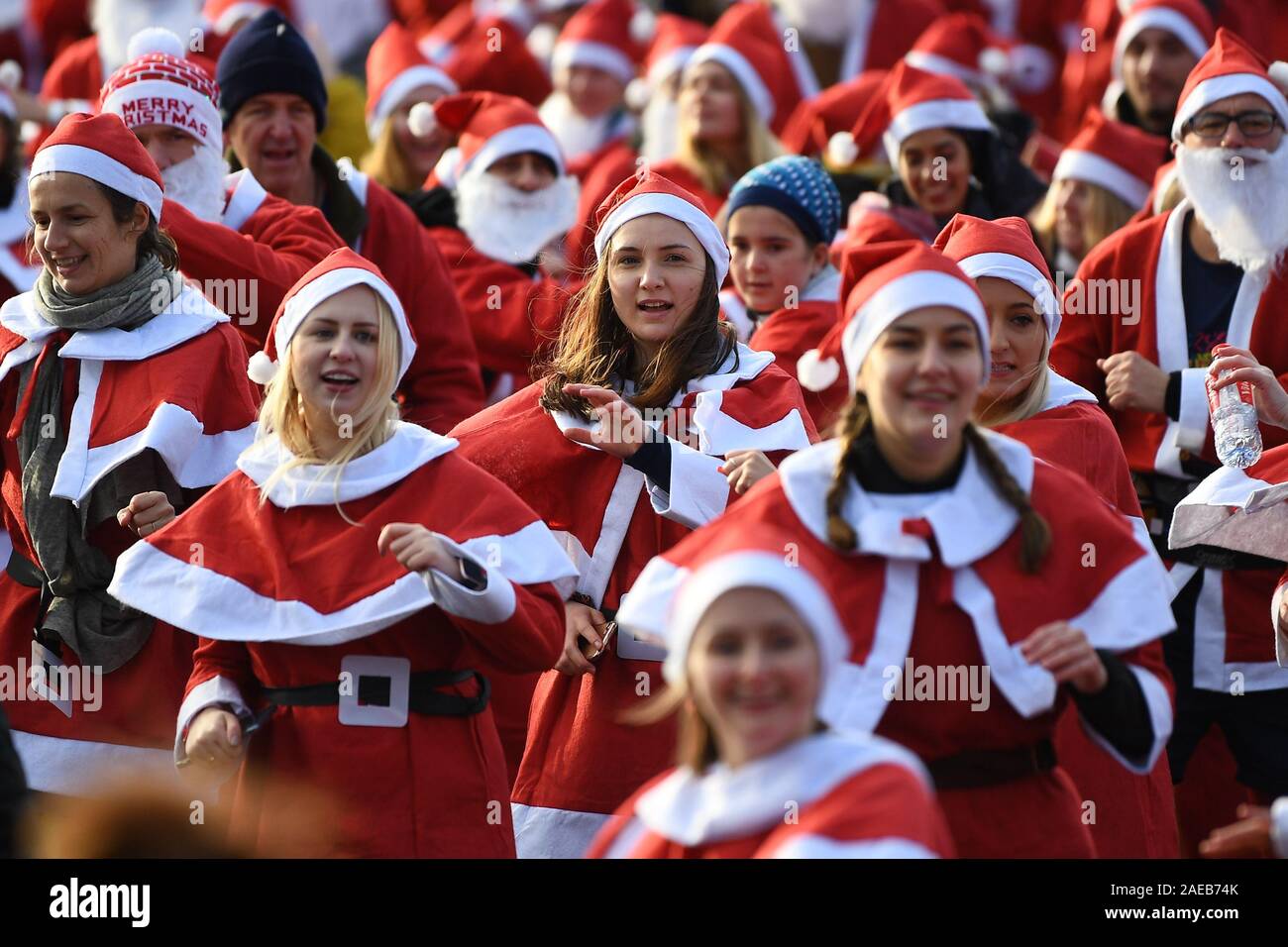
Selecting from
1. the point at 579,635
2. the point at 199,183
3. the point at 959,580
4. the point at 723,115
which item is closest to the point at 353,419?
the point at 579,635

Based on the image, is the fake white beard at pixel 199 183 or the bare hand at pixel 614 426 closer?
the bare hand at pixel 614 426

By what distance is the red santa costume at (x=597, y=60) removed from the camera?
12523 mm

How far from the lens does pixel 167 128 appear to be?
7.21 metres

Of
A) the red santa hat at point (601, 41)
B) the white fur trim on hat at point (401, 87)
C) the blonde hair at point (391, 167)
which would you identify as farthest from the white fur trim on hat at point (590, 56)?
the blonde hair at point (391, 167)

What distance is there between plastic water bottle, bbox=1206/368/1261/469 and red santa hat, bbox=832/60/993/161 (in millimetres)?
3015

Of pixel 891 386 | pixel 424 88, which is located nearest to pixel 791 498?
pixel 891 386

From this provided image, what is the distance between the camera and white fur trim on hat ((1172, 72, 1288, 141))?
7059 millimetres

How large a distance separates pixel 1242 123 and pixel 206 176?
330 centimetres

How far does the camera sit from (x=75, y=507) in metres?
5.66

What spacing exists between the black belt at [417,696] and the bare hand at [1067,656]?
4.42 feet

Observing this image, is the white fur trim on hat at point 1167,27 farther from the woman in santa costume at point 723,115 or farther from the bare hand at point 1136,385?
the bare hand at point 1136,385

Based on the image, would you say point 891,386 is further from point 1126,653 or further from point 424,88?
point 424,88

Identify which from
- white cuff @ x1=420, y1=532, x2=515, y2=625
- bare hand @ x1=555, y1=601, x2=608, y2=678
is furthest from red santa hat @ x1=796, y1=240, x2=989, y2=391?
bare hand @ x1=555, y1=601, x2=608, y2=678
